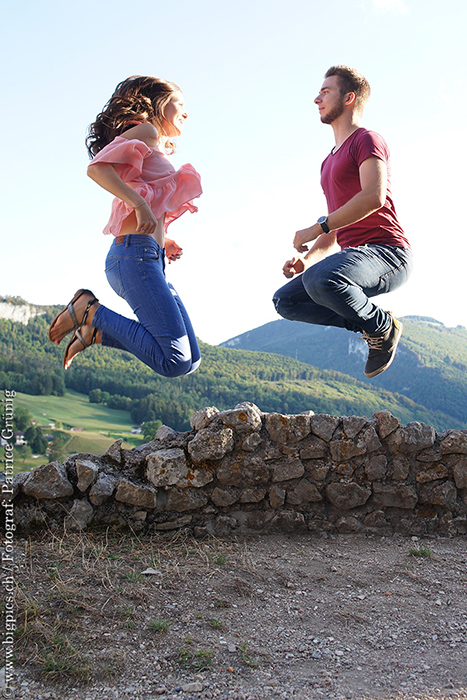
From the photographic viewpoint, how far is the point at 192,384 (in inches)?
2459

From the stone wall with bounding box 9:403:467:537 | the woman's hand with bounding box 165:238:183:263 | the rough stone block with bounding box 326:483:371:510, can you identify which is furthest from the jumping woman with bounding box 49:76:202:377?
the rough stone block with bounding box 326:483:371:510

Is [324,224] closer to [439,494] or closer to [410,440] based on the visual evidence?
[410,440]

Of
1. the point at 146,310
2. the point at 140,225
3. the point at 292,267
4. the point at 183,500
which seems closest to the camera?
the point at 140,225

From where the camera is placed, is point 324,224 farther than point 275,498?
No

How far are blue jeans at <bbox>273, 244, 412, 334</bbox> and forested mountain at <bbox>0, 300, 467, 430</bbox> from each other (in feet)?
92.9

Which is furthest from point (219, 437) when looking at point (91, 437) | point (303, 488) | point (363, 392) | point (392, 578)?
point (363, 392)

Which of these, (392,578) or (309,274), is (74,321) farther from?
(392,578)

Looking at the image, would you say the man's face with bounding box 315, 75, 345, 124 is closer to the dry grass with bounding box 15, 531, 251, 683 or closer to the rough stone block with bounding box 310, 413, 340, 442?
the rough stone block with bounding box 310, 413, 340, 442

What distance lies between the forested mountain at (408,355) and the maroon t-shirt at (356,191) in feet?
258

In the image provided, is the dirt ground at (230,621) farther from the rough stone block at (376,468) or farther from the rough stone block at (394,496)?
the rough stone block at (376,468)

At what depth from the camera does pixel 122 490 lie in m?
4.51

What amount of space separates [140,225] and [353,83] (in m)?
1.73

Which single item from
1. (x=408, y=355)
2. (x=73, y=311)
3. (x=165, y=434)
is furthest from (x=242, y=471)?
(x=408, y=355)

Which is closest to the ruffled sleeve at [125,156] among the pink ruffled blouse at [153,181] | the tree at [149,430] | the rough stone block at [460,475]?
the pink ruffled blouse at [153,181]
